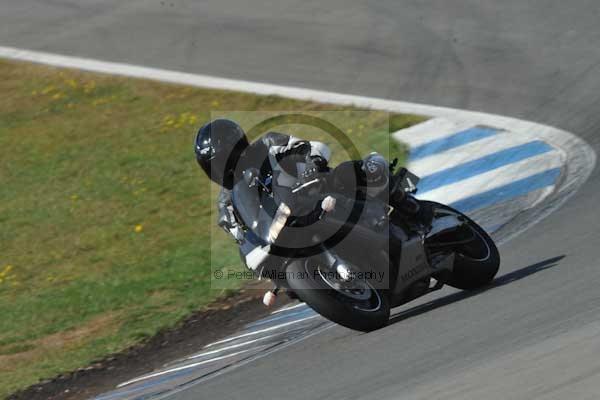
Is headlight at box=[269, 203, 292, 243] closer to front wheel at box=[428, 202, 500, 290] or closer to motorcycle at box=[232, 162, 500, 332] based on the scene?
motorcycle at box=[232, 162, 500, 332]

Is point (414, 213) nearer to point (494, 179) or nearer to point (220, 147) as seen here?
point (220, 147)

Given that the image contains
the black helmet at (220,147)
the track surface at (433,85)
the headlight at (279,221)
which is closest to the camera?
the track surface at (433,85)

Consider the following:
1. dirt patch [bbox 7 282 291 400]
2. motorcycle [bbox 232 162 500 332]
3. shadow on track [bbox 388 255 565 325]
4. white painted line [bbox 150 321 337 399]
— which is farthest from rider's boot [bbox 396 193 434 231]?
dirt patch [bbox 7 282 291 400]

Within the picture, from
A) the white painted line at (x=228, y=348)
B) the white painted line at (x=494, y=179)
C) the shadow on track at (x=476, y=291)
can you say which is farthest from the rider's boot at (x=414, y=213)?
the white painted line at (x=494, y=179)

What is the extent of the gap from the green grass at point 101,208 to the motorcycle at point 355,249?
2.56 meters

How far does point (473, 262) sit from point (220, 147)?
2067 mm

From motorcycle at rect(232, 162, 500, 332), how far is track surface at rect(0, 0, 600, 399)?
0.21 metres

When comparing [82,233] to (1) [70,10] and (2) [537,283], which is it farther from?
(1) [70,10]

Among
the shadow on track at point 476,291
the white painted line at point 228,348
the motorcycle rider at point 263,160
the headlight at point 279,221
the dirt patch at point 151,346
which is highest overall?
the motorcycle rider at point 263,160

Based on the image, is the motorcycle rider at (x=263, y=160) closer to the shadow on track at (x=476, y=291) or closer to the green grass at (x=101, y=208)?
the shadow on track at (x=476, y=291)

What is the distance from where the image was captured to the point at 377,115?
13.3 m

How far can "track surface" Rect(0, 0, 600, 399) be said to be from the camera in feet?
18.9

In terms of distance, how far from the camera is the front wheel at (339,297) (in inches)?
273

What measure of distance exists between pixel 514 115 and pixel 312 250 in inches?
242
